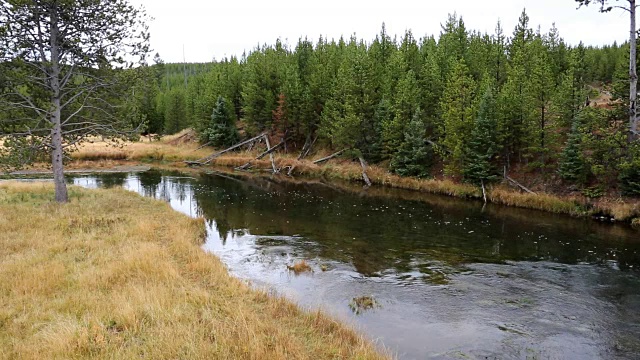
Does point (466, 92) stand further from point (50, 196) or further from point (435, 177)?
point (50, 196)

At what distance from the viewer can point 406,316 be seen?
40.1 feet

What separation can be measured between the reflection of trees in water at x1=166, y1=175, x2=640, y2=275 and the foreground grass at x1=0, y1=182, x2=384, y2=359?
6374mm

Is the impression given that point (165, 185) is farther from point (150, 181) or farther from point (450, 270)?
point (450, 270)

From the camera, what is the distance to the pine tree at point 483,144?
33.2 metres

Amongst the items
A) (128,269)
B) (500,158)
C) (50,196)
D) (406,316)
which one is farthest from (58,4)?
(500,158)

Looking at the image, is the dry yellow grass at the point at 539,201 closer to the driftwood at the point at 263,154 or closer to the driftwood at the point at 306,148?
the driftwood at the point at 306,148

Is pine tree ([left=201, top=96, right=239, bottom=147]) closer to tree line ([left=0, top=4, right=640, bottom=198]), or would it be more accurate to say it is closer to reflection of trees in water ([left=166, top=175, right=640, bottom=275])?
tree line ([left=0, top=4, right=640, bottom=198])

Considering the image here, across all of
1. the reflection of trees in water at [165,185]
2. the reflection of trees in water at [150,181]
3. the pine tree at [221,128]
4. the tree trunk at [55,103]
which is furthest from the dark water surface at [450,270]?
the pine tree at [221,128]

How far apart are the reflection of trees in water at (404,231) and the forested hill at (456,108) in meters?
Answer: 5.35

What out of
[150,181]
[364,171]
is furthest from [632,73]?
[150,181]

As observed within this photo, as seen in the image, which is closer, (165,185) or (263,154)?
(165,185)

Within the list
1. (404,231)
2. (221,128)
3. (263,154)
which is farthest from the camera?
(221,128)

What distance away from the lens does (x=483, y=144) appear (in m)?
34.0

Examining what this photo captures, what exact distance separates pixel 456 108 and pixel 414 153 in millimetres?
5265
